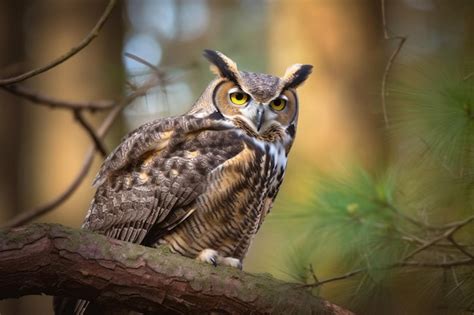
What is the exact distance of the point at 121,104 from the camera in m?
3.02

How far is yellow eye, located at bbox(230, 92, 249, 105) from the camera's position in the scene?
2565 mm

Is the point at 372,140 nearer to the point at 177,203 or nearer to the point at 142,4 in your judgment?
the point at 177,203

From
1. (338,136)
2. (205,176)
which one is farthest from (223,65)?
(338,136)

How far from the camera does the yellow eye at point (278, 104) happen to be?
259 cm

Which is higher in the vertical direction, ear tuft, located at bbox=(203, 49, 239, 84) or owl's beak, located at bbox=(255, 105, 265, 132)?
ear tuft, located at bbox=(203, 49, 239, 84)

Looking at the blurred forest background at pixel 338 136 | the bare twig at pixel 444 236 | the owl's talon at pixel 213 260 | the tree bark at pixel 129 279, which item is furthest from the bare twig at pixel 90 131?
the bare twig at pixel 444 236

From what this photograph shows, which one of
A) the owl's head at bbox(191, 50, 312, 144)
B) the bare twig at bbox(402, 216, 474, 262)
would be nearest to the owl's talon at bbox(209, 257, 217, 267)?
the owl's head at bbox(191, 50, 312, 144)

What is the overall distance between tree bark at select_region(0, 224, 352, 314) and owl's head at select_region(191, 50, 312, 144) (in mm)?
644

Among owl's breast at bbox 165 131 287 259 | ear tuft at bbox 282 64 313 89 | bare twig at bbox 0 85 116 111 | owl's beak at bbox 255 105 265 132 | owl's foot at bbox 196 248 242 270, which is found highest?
ear tuft at bbox 282 64 313 89

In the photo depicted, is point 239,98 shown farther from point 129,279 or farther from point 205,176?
point 129,279

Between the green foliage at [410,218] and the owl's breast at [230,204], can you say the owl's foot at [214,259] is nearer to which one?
the owl's breast at [230,204]

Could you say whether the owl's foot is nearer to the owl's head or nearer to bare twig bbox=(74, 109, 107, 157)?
the owl's head

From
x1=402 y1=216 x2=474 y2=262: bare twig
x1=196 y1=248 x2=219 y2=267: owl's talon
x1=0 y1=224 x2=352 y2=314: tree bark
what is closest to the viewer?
x1=0 y1=224 x2=352 y2=314: tree bark

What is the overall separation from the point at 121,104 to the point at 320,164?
1018mm
